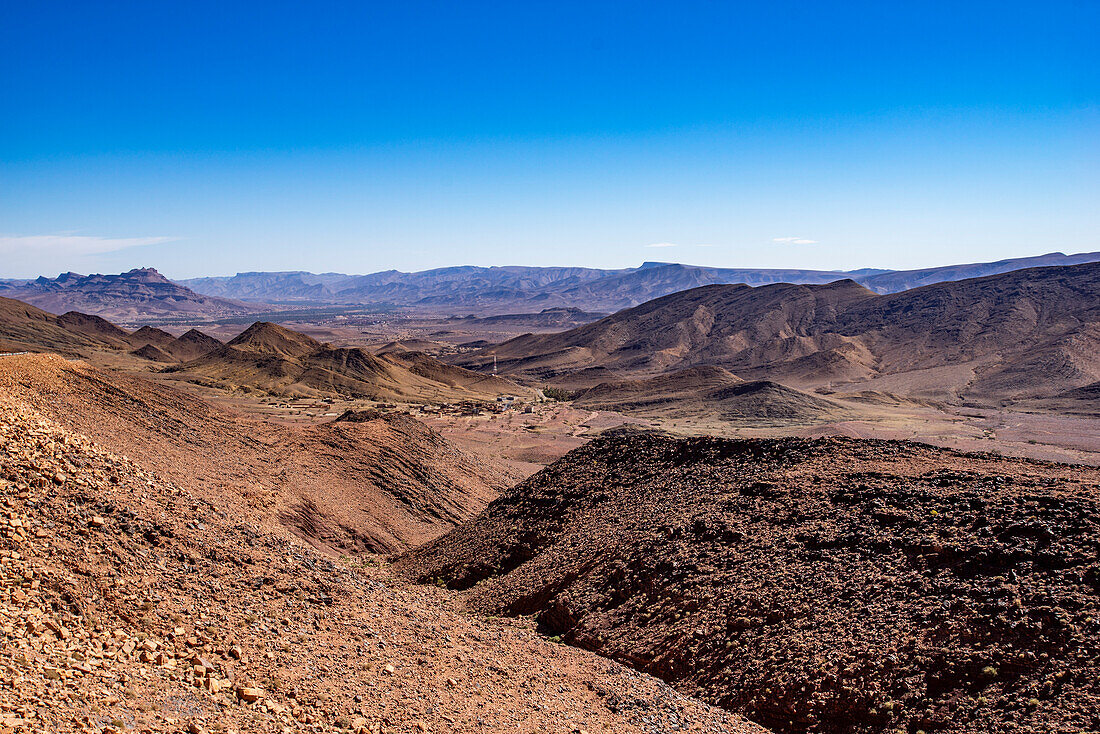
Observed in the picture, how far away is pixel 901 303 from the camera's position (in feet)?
358

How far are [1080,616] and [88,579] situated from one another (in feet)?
45.0

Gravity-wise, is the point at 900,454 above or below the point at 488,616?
above

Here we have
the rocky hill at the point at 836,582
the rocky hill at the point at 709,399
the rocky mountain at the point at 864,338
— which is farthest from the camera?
the rocky mountain at the point at 864,338

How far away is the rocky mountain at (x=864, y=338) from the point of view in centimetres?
7825

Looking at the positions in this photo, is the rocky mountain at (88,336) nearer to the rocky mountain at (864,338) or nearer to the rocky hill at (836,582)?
the rocky mountain at (864,338)

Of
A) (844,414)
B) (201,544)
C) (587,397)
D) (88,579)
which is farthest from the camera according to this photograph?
(587,397)

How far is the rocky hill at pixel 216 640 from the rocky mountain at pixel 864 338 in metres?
74.5

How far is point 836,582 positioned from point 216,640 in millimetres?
9869

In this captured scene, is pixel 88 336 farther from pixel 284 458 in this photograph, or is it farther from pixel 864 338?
pixel 864 338

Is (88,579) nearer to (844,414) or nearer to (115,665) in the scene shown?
(115,665)

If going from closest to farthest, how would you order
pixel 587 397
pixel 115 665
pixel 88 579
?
pixel 115 665
pixel 88 579
pixel 587 397

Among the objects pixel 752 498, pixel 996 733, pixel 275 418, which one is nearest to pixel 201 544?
pixel 752 498

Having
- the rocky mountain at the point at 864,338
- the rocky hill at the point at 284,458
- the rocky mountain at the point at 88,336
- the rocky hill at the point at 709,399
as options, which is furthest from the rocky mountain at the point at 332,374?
the rocky hill at the point at 284,458

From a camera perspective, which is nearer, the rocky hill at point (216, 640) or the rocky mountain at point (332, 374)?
the rocky hill at point (216, 640)
